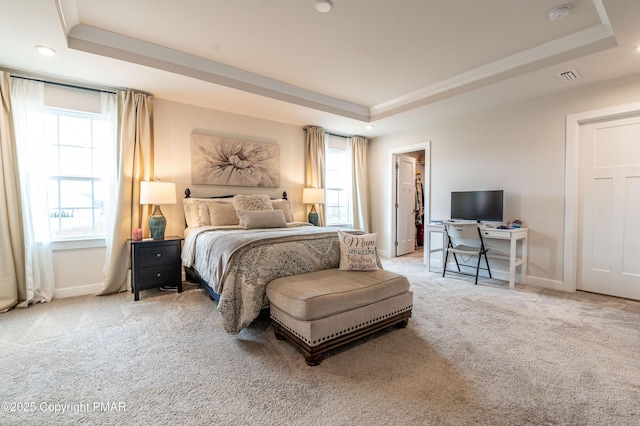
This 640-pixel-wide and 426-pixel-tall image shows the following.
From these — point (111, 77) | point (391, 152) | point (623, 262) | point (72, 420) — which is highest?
point (111, 77)

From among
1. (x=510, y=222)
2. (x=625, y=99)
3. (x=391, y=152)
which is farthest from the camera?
(x=391, y=152)

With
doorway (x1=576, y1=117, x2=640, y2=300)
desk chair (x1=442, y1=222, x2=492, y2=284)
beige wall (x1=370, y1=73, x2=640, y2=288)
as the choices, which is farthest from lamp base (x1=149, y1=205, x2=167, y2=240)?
doorway (x1=576, y1=117, x2=640, y2=300)

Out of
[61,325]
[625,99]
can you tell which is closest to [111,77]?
[61,325]

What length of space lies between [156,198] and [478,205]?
417 centimetres

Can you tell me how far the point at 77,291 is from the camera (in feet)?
10.6

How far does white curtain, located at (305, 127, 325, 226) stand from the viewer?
16.4 ft

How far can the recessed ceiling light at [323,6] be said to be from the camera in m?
2.19

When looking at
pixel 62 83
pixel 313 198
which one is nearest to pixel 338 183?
pixel 313 198

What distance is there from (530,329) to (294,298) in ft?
6.68

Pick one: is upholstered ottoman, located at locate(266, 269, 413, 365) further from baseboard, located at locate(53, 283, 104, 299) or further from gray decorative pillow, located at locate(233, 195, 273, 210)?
baseboard, located at locate(53, 283, 104, 299)

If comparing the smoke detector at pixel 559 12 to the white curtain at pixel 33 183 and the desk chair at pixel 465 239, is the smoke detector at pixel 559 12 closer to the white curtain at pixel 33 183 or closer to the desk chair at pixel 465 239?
the desk chair at pixel 465 239

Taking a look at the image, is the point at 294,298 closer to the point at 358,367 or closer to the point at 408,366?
the point at 358,367

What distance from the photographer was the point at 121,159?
3328mm

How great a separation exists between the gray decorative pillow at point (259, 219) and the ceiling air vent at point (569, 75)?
3.44 meters
